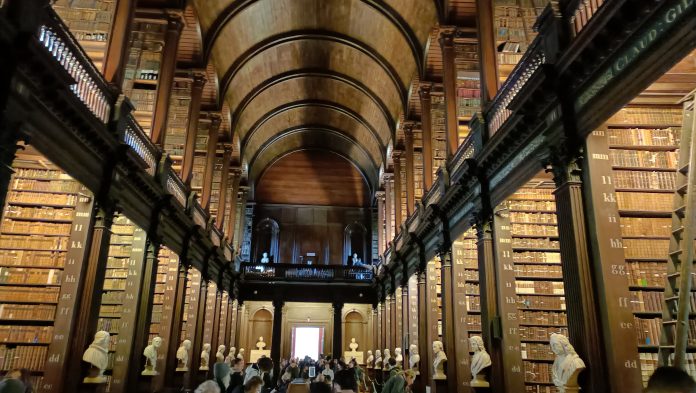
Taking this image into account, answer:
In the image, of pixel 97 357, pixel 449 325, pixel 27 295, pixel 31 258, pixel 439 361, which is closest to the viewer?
pixel 97 357

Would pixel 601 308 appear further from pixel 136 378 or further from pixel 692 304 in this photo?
pixel 136 378

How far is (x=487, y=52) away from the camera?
25.8ft

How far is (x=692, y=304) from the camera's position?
15.4 feet

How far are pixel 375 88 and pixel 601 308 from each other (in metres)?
13.0

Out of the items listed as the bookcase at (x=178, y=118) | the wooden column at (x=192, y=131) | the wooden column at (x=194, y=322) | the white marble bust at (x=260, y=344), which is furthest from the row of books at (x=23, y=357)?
the white marble bust at (x=260, y=344)

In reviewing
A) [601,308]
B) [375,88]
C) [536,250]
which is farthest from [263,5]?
[601,308]

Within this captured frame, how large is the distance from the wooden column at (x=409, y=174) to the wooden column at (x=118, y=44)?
25.3 ft

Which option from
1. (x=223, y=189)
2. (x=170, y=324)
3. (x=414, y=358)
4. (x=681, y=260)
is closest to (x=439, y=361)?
(x=414, y=358)

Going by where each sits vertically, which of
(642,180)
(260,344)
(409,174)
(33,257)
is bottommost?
(260,344)

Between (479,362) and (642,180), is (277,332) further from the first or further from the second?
(642,180)

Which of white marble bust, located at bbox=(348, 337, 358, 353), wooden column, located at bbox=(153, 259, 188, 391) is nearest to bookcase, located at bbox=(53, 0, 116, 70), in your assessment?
wooden column, located at bbox=(153, 259, 188, 391)

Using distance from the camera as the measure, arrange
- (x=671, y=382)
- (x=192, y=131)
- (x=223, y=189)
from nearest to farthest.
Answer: (x=671, y=382)
(x=192, y=131)
(x=223, y=189)

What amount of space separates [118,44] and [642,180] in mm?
7048

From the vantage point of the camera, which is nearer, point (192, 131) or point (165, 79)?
point (165, 79)
